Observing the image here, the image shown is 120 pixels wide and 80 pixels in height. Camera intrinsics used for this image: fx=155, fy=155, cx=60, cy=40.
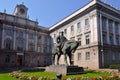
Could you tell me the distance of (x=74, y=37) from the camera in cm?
3988

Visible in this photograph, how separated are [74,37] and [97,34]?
28.3ft

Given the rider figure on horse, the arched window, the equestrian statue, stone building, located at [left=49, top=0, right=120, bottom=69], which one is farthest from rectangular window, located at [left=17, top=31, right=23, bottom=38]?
the rider figure on horse

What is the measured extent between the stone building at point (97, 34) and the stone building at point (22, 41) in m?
16.0

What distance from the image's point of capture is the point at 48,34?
5422 centimetres

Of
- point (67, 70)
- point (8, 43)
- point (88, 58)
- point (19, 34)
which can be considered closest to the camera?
point (67, 70)

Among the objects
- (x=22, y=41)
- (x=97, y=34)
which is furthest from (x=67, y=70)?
(x=22, y=41)

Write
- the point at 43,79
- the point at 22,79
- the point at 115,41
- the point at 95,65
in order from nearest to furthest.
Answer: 1. the point at 43,79
2. the point at 22,79
3. the point at 95,65
4. the point at 115,41

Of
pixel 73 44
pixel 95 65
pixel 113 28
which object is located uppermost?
pixel 113 28

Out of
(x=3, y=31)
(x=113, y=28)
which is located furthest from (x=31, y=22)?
(x=113, y=28)

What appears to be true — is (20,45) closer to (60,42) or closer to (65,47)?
(60,42)

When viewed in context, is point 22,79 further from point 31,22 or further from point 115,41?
point 31,22

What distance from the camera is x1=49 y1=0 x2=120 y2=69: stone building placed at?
106ft

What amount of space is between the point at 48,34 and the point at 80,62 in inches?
835

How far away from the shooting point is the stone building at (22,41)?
143 ft
